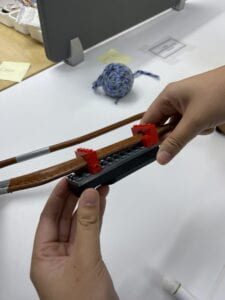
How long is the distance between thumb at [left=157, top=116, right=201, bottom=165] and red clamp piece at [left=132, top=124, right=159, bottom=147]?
0.6 inches

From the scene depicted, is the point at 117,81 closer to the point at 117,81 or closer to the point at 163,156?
the point at 117,81

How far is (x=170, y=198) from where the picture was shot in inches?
22.2

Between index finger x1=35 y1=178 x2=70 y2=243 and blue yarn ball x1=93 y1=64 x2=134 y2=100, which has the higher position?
blue yarn ball x1=93 y1=64 x2=134 y2=100

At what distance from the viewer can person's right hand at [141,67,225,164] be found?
1.63 ft

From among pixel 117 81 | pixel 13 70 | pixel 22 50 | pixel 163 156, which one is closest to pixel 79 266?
pixel 163 156

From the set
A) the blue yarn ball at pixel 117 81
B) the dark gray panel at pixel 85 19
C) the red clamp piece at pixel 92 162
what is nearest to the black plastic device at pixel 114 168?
the red clamp piece at pixel 92 162

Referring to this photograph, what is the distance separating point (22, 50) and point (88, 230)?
724 mm

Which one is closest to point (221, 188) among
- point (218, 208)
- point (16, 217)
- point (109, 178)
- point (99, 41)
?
point (218, 208)

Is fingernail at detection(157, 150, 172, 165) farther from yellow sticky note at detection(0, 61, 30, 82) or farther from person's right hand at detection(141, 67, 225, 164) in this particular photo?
yellow sticky note at detection(0, 61, 30, 82)

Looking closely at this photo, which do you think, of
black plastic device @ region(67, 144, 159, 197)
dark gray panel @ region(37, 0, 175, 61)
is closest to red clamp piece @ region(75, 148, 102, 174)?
black plastic device @ region(67, 144, 159, 197)

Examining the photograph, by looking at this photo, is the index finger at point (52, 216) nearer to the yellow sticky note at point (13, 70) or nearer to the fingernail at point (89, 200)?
the fingernail at point (89, 200)

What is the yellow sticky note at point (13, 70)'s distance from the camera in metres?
0.84

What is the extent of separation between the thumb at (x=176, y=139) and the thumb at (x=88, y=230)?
0.47ft

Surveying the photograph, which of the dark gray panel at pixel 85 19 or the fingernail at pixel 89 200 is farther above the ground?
the dark gray panel at pixel 85 19
